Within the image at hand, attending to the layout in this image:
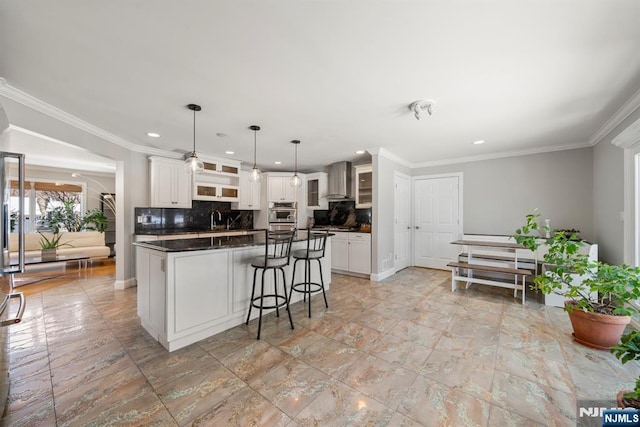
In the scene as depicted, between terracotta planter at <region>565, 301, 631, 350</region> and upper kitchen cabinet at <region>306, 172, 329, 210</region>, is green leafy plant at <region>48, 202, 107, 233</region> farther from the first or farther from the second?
terracotta planter at <region>565, 301, 631, 350</region>

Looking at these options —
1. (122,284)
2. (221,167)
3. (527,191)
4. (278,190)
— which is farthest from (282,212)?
(527,191)

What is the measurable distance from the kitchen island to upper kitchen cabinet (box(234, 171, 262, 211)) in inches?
119

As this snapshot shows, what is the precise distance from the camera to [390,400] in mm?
1628

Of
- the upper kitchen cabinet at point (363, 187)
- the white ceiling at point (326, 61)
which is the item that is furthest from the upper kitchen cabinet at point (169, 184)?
the upper kitchen cabinet at point (363, 187)

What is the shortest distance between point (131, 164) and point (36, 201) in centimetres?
425

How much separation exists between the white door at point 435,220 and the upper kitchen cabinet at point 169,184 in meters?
4.82

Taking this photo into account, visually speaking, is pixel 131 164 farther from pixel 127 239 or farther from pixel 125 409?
pixel 125 409

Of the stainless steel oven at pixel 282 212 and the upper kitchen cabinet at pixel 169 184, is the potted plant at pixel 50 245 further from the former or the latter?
the stainless steel oven at pixel 282 212

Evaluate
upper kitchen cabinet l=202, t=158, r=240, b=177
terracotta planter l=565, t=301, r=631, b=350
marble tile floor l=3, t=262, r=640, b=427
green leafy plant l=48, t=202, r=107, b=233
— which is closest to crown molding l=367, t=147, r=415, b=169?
marble tile floor l=3, t=262, r=640, b=427

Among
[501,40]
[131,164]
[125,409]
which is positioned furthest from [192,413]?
[131,164]

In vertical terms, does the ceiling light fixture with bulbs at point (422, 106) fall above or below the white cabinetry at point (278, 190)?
above

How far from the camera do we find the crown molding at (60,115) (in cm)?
233

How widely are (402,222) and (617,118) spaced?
3.23 meters

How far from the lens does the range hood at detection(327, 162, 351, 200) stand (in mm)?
5348
